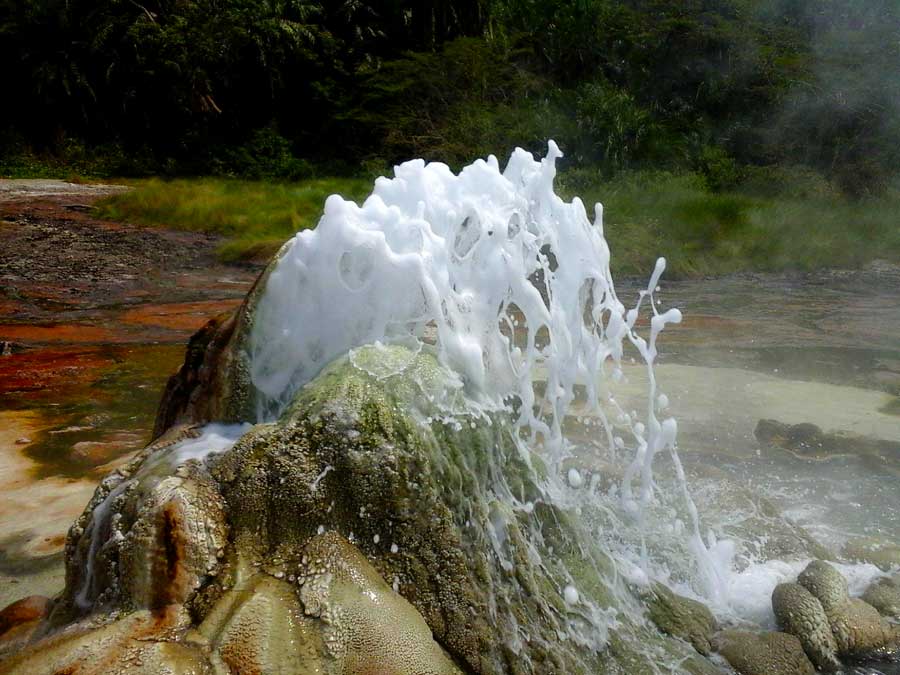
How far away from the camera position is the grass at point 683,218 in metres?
12.0

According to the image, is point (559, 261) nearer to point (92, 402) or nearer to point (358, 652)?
point (358, 652)

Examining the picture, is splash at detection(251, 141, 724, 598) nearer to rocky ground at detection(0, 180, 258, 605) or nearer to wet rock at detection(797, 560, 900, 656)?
wet rock at detection(797, 560, 900, 656)

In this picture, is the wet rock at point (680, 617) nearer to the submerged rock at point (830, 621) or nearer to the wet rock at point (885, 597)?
the submerged rock at point (830, 621)

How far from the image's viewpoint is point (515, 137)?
52.7 ft

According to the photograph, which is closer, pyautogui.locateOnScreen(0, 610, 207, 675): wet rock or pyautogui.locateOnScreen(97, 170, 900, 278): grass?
pyautogui.locateOnScreen(0, 610, 207, 675): wet rock

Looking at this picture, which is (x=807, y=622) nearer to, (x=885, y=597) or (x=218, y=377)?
(x=885, y=597)

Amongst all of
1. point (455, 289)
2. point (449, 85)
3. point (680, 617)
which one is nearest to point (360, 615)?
point (455, 289)

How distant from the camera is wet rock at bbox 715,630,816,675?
7.84 feet

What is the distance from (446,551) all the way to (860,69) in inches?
705

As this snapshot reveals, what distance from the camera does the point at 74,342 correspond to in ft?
23.0

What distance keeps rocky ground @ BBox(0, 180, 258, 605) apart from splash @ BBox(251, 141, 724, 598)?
1.48 metres

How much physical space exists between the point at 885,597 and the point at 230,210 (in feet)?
40.9

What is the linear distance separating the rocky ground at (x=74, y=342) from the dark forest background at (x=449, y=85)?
623 centimetres

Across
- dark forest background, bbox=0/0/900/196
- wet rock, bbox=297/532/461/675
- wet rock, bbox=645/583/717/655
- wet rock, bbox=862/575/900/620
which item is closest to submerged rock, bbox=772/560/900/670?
wet rock, bbox=862/575/900/620
